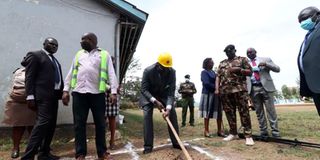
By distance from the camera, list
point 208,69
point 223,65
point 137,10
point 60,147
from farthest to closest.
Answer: point 137,10, point 208,69, point 223,65, point 60,147

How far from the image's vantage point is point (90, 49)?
14.4ft

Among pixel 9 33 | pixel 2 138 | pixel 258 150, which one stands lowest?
pixel 258 150

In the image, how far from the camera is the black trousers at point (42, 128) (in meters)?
4.09

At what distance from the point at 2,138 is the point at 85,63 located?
3204 mm

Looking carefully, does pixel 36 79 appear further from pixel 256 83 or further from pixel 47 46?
pixel 256 83

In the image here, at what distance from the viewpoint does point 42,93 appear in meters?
4.39

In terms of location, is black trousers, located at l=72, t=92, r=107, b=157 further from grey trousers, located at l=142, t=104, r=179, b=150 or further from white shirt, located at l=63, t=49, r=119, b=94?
grey trousers, located at l=142, t=104, r=179, b=150

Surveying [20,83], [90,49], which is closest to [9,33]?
[20,83]

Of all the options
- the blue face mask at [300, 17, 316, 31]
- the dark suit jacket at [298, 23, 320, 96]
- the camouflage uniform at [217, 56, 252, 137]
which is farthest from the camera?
the camouflage uniform at [217, 56, 252, 137]

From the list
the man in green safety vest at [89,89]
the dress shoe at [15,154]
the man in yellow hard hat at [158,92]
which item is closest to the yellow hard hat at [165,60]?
the man in yellow hard hat at [158,92]

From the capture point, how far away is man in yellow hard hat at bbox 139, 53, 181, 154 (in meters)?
4.93

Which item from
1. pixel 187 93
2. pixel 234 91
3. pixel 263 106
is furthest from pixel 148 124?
pixel 187 93

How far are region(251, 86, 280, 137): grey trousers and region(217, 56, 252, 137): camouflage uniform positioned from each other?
0.61 m

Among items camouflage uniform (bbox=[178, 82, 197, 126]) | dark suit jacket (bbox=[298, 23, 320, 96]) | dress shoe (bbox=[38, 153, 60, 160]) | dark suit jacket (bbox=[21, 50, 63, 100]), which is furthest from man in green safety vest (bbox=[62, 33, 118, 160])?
camouflage uniform (bbox=[178, 82, 197, 126])
